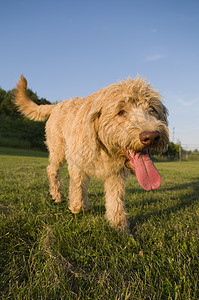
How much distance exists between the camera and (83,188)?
3.39 metres

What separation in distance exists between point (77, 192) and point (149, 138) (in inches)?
62.9

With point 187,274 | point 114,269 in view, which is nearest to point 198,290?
point 187,274

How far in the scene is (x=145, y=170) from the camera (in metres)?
2.54

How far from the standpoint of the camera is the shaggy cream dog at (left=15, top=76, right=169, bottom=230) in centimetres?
245

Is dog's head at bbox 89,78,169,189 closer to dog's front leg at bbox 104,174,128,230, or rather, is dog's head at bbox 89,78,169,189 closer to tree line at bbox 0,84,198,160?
dog's front leg at bbox 104,174,128,230

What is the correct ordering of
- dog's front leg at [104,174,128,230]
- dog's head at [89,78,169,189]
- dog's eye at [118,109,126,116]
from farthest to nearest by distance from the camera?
dog's front leg at [104,174,128,230] < dog's eye at [118,109,126,116] < dog's head at [89,78,169,189]

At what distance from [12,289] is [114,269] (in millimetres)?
787

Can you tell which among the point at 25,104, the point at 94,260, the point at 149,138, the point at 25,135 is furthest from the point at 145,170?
the point at 25,135

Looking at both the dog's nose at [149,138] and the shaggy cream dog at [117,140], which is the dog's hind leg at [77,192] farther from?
the dog's nose at [149,138]

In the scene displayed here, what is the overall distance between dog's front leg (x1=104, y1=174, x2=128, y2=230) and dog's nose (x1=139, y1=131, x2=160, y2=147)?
0.99 metres

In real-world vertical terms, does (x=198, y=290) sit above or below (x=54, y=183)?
below

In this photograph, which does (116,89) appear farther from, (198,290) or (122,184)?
(198,290)

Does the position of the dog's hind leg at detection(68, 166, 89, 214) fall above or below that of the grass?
above

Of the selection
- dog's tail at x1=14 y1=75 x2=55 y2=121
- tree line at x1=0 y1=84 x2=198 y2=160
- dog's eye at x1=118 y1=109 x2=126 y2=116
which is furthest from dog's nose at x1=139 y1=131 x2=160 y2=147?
tree line at x1=0 y1=84 x2=198 y2=160
